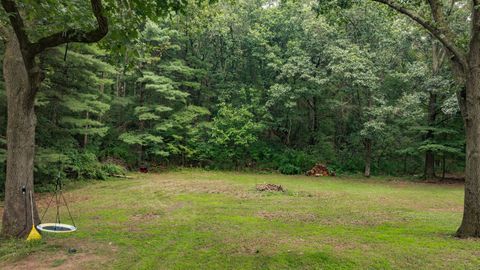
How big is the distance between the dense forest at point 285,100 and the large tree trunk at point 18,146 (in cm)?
888

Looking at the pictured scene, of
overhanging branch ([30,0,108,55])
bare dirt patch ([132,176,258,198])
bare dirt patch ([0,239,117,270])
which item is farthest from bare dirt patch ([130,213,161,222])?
overhanging branch ([30,0,108,55])

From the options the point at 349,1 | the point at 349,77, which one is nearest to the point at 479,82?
the point at 349,1

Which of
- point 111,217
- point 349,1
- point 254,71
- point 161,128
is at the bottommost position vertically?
point 111,217

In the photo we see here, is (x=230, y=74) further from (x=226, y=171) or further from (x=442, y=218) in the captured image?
(x=442, y=218)

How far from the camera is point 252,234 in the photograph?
21.8 ft

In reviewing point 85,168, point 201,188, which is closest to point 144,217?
point 201,188

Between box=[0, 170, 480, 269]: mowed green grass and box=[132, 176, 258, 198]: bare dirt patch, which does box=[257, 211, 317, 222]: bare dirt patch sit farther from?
box=[132, 176, 258, 198]: bare dirt patch

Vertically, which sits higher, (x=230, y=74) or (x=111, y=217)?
(x=230, y=74)

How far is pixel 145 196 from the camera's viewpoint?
11383 mm

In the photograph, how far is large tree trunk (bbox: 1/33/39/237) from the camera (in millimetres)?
6035

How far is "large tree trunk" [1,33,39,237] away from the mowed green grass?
47 cm

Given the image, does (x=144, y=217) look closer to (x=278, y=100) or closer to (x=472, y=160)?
(x=472, y=160)

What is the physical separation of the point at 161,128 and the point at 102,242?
13840mm

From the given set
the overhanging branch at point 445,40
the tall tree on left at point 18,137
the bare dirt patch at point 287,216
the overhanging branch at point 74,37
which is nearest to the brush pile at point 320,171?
the bare dirt patch at point 287,216
